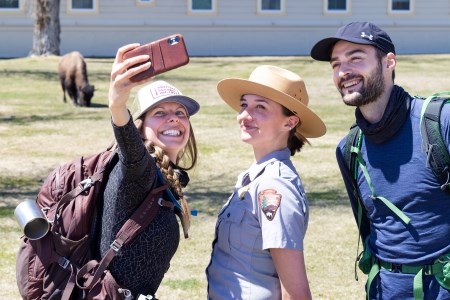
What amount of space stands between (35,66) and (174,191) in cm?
2928

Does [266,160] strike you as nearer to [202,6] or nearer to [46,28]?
[46,28]

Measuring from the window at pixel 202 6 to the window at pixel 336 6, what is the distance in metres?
5.05

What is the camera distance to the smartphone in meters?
3.48

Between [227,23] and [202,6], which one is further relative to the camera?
[202,6]

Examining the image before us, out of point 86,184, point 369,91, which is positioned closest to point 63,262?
point 86,184

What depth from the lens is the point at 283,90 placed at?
4043 millimetres

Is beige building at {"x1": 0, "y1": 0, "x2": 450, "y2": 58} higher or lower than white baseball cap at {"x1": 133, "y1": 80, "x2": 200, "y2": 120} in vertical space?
lower

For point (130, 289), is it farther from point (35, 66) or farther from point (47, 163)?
point (35, 66)

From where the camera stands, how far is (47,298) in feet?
12.4

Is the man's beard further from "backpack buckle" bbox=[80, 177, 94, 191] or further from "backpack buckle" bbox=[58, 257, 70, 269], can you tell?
"backpack buckle" bbox=[58, 257, 70, 269]

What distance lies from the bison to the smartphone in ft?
62.7

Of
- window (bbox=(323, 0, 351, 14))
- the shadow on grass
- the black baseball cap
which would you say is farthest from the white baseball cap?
window (bbox=(323, 0, 351, 14))

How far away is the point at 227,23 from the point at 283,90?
39279mm

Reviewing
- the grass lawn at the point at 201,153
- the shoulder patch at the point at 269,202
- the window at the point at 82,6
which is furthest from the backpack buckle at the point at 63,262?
the window at the point at 82,6
